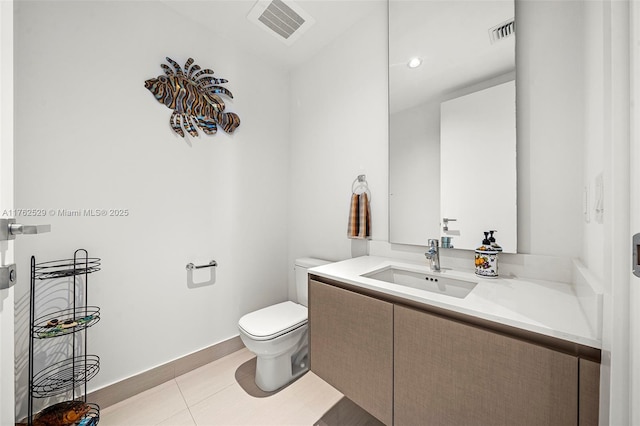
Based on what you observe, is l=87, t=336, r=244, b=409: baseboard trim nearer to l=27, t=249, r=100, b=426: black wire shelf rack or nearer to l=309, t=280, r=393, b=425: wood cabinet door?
l=27, t=249, r=100, b=426: black wire shelf rack

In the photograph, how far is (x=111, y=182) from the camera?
4.87ft

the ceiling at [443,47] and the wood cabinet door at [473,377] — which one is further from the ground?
the ceiling at [443,47]

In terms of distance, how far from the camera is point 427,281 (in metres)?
1.32

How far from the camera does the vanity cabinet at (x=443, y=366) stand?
0.65 metres

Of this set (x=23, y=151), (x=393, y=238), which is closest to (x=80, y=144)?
(x=23, y=151)

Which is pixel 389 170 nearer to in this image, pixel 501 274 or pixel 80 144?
pixel 501 274

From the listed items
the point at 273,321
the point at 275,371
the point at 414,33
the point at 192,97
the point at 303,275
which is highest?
the point at 414,33

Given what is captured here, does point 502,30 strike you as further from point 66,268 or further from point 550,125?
point 66,268

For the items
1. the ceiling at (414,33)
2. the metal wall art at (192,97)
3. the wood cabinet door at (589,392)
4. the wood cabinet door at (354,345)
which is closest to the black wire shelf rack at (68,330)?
the metal wall art at (192,97)

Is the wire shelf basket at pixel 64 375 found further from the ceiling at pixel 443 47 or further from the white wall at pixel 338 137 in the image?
the ceiling at pixel 443 47

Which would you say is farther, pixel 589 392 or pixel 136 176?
pixel 136 176

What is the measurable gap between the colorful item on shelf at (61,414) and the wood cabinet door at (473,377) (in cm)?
148

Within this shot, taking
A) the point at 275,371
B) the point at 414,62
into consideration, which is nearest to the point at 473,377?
the point at 275,371

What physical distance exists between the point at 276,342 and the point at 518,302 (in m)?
1.25
